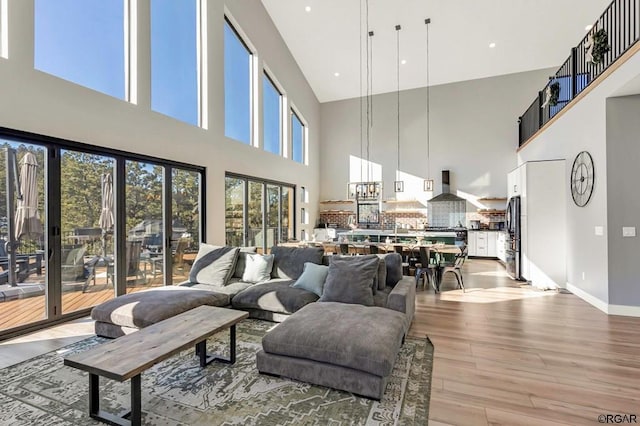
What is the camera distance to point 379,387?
211 centimetres

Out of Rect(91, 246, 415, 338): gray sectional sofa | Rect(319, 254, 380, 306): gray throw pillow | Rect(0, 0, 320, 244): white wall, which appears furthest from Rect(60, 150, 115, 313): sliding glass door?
Rect(319, 254, 380, 306): gray throw pillow

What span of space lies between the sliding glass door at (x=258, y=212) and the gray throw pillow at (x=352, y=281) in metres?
3.55

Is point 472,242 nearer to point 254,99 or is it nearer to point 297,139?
point 297,139

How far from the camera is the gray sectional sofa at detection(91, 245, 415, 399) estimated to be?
221 centimetres

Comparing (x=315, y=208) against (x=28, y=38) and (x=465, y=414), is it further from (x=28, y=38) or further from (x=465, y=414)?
(x=465, y=414)

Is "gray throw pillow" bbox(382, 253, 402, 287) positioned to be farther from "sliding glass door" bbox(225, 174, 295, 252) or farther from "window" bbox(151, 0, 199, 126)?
"window" bbox(151, 0, 199, 126)

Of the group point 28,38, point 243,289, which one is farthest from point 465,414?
point 28,38

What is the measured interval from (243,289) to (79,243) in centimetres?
210

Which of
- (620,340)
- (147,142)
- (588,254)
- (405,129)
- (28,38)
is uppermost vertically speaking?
(405,129)

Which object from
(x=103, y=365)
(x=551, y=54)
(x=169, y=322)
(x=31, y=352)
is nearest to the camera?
(x=103, y=365)

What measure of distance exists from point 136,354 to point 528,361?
124 inches

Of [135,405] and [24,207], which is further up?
[24,207]

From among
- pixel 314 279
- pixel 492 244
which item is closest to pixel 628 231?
pixel 314 279

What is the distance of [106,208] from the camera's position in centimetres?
Answer: 414
